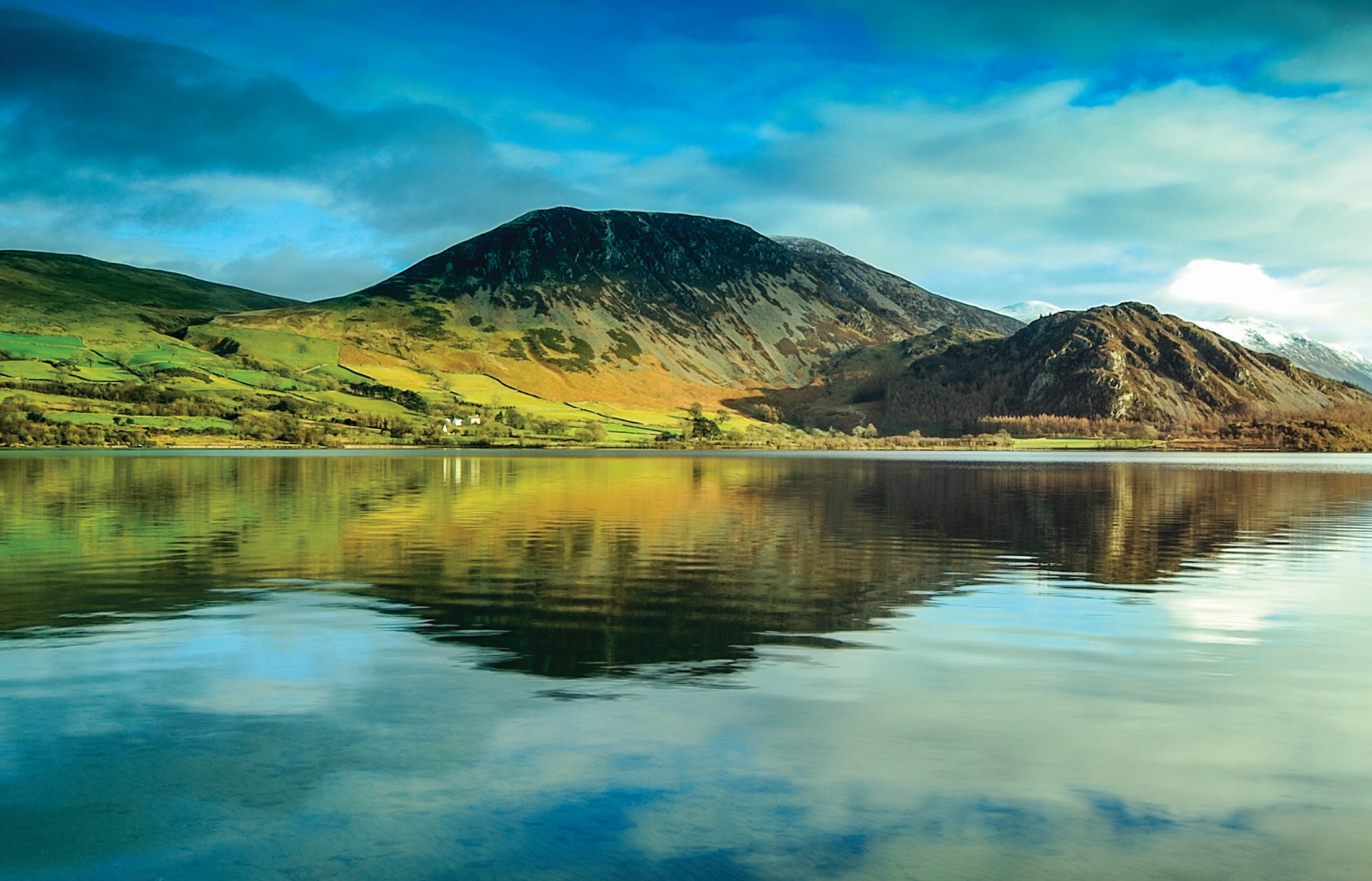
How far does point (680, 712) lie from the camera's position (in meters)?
14.2

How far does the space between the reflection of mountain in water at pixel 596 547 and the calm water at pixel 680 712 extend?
9.9 inches

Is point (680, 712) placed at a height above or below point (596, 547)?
below

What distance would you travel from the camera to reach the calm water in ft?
31.8

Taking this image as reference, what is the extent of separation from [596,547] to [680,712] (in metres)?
21.3

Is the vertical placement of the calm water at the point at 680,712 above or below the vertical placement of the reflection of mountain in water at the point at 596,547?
below

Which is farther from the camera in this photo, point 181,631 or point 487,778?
point 181,631

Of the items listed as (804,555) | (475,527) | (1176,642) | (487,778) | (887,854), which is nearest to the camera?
(887,854)

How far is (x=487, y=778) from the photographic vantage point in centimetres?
1141

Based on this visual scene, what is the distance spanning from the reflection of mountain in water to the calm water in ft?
0.82

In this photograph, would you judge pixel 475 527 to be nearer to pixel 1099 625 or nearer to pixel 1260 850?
pixel 1099 625

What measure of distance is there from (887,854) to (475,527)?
115 ft

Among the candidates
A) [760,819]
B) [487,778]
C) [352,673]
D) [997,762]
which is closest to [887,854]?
[760,819]

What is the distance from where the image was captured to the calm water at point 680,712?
9680 mm

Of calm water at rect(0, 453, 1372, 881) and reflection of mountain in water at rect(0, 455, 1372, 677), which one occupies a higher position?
reflection of mountain in water at rect(0, 455, 1372, 677)
